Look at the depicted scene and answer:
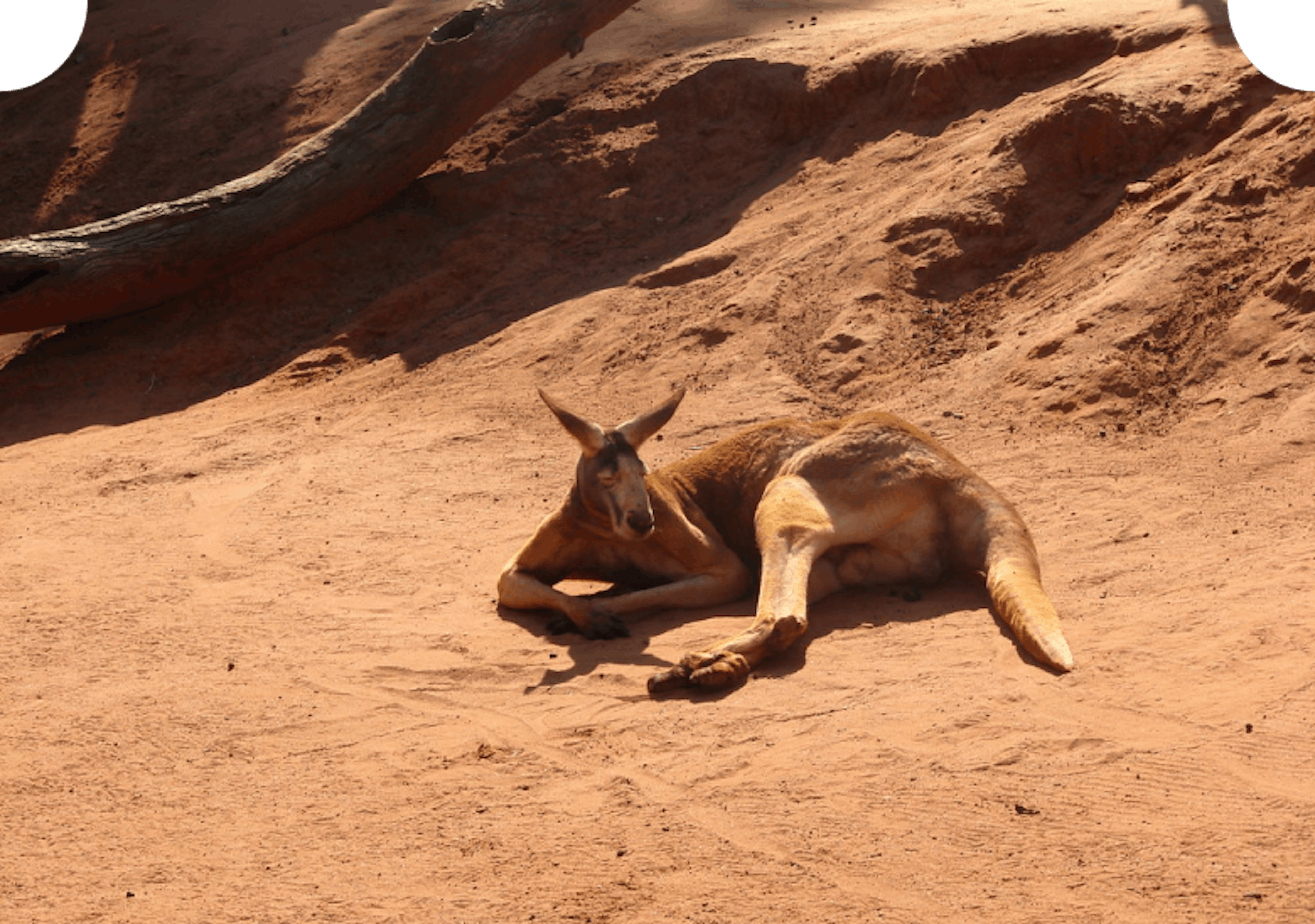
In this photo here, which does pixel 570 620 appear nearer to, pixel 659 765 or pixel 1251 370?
pixel 659 765

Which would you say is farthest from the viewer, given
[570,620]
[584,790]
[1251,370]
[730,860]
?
[1251,370]

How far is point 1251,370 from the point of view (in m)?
7.71

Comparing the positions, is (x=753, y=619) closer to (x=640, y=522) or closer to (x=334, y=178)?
(x=640, y=522)

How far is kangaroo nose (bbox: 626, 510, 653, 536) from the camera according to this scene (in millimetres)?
5703

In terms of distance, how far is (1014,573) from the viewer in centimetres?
553

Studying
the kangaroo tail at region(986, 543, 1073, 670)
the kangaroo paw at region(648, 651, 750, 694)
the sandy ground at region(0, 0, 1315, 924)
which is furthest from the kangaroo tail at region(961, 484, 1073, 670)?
the kangaroo paw at region(648, 651, 750, 694)

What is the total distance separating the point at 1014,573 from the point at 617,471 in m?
1.66

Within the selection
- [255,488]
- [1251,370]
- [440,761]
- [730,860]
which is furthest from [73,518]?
[1251,370]

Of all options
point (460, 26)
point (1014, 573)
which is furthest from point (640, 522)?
point (460, 26)

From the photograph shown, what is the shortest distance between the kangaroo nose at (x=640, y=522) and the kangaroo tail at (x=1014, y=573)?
4.51 feet

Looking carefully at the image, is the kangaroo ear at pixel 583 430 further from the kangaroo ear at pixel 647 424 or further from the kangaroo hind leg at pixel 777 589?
the kangaroo hind leg at pixel 777 589

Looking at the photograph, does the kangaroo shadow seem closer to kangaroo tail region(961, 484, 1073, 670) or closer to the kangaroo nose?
kangaroo tail region(961, 484, 1073, 670)

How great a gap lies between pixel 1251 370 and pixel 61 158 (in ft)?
39.8

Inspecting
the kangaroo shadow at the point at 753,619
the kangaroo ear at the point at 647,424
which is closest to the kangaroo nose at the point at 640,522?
the kangaroo ear at the point at 647,424
